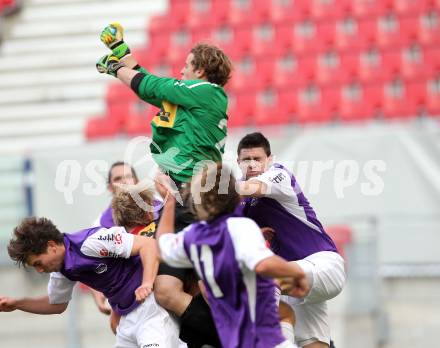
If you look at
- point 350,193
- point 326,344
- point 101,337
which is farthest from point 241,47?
point 326,344

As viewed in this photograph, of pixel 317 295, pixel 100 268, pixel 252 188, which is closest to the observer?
Answer: pixel 252 188

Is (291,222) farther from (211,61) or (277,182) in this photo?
(211,61)

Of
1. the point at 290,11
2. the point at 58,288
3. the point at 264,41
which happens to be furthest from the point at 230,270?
the point at 290,11

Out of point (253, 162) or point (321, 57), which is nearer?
point (253, 162)

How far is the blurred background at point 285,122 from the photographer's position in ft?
33.6

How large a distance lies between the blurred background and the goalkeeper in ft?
11.8

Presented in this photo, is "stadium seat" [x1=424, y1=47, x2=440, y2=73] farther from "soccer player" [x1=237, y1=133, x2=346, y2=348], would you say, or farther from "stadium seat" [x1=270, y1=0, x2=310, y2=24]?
"soccer player" [x1=237, y1=133, x2=346, y2=348]

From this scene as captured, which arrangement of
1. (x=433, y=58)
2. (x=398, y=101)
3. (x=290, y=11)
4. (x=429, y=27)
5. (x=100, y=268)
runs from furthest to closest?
1. (x=290, y=11)
2. (x=429, y=27)
3. (x=433, y=58)
4. (x=398, y=101)
5. (x=100, y=268)

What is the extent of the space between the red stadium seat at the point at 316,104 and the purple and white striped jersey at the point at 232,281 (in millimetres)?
9323

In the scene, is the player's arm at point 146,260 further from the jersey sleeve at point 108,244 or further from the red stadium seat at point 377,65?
the red stadium seat at point 377,65

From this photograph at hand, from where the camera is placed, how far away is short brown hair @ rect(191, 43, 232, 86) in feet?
18.5

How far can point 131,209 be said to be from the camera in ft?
20.5

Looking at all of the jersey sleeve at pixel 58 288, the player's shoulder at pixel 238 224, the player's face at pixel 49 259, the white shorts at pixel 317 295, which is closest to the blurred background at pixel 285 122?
the jersey sleeve at pixel 58 288

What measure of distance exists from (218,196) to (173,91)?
94 cm
